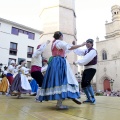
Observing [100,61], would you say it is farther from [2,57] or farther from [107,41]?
[2,57]

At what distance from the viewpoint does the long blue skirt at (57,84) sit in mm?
2736

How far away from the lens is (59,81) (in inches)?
111

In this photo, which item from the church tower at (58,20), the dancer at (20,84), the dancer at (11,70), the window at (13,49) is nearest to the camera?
the dancer at (20,84)

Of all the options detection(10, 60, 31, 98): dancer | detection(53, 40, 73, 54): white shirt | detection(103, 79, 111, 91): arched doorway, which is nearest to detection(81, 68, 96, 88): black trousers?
detection(53, 40, 73, 54): white shirt

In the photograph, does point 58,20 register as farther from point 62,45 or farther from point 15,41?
point 62,45

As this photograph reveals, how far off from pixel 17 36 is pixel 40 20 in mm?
6891

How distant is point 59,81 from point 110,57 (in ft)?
93.6

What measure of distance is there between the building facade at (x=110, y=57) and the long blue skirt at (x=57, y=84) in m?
25.6

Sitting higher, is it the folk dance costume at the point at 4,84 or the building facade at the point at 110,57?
the building facade at the point at 110,57

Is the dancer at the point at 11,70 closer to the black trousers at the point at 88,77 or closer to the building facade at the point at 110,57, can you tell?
the black trousers at the point at 88,77

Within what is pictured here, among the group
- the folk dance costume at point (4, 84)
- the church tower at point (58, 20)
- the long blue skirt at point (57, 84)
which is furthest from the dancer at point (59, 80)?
the church tower at point (58, 20)

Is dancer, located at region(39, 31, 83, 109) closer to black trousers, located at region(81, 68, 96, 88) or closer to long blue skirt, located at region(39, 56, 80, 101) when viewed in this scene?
long blue skirt, located at region(39, 56, 80, 101)

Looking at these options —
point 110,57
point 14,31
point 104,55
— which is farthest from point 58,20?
point 110,57

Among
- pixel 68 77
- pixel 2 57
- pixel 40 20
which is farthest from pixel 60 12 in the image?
pixel 68 77
